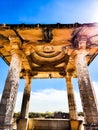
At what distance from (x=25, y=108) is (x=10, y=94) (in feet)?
19.6

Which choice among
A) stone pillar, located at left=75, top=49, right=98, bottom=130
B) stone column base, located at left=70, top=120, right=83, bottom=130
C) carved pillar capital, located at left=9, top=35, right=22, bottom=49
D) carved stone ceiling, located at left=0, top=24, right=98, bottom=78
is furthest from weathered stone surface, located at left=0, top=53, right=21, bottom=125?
stone column base, located at left=70, top=120, right=83, bottom=130

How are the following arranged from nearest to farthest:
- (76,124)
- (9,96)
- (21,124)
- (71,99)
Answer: (9,96), (21,124), (76,124), (71,99)

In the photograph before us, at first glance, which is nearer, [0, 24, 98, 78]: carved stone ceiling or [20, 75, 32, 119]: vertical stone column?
[0, 24, 98, 78]: carved stone ceiling

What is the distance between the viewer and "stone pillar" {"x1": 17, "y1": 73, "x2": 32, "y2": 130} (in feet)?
39.8

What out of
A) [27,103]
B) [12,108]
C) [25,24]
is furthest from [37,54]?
[12,108]

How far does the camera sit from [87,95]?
294 inches

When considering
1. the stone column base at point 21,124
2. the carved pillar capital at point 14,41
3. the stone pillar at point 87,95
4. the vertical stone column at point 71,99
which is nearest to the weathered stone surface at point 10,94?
the carved pillar capital at point 14,41

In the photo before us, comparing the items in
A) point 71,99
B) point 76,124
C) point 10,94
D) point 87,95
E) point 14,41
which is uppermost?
point 14,41

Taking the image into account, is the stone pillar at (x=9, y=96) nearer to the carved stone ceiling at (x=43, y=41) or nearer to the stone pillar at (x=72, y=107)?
the carved stone ceiling at (x=43, y=41)

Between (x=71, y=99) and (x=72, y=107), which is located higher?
(x=71, y=99)

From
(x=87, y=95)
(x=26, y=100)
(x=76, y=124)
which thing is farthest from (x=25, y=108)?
(x=87, y=95)

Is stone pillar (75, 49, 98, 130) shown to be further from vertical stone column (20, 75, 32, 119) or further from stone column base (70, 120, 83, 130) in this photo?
vertical stone column (20, 75, 32, 119)

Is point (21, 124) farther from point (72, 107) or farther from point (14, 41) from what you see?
point (14, 41)

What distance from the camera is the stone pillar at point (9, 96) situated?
682 centimetres
